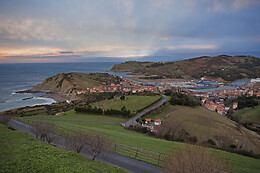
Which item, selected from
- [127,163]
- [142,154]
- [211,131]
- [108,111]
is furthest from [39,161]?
[108,111]

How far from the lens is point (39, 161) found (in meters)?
8.09

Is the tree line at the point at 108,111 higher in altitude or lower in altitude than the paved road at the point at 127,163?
lower

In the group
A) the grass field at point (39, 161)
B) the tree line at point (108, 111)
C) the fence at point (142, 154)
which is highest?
the grass field at point (39, 161)

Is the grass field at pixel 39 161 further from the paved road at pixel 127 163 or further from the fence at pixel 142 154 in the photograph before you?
the fence at pixel 142 154

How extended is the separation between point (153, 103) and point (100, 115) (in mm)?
15556

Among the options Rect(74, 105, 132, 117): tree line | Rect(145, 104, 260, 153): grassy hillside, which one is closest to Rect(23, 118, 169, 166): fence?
Rect(145, 104, 260, 153): grassy hillside

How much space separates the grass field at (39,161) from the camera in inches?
294

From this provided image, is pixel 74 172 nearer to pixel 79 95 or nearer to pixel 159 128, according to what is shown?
pixel 159 128

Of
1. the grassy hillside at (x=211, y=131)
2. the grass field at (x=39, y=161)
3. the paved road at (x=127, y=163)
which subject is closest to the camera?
the grass field at (x=39, y=161)

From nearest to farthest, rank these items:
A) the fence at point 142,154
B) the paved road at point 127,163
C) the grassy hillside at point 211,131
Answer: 1. the paved road at point 127,163
2. the fence at point 142,154
3. the grassy hillside at point 211,131

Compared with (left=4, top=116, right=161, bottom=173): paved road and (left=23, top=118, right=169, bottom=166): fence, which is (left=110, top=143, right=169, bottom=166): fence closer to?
(left=23, top=118, right=169, bottom=166): fence

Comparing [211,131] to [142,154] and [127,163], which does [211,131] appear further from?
[127,163]

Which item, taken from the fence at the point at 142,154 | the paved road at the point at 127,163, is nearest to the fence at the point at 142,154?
the fence at the point at 142,154

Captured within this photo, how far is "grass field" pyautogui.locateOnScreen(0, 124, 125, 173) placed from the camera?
7.46m
